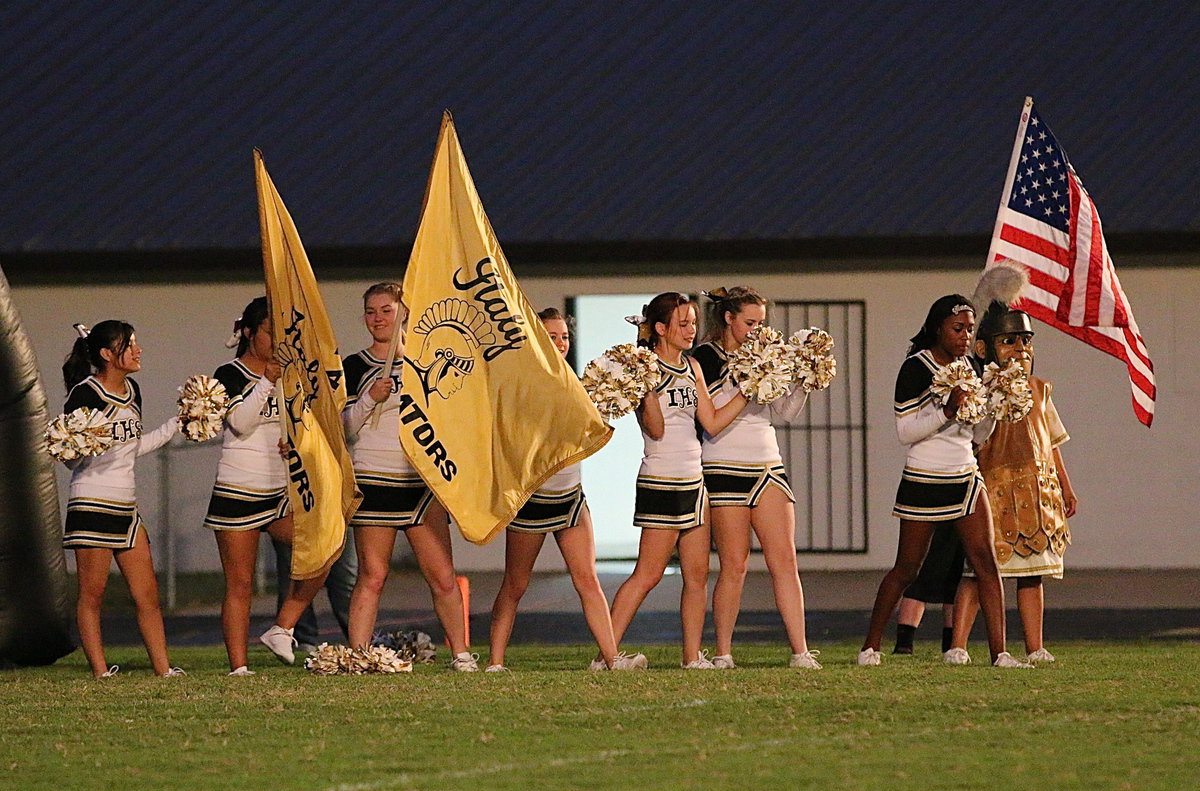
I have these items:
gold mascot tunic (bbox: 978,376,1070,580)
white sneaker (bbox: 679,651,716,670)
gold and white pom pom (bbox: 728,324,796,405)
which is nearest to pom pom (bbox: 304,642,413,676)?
white sneaker (bbox: 679,651,716,670)

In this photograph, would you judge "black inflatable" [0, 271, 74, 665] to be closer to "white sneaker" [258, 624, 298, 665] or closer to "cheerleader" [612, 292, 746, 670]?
"white sneaker" [258, 624, 298, 665]

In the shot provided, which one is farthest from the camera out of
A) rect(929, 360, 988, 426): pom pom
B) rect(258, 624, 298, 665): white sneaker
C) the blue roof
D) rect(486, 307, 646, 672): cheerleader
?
the blue roof

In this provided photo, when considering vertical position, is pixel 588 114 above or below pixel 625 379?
above

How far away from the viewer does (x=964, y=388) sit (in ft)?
28.7

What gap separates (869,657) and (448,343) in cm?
252

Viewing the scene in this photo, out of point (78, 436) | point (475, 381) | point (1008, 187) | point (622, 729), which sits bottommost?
point (622, 729)

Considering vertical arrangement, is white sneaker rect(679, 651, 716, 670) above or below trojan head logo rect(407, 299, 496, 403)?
below

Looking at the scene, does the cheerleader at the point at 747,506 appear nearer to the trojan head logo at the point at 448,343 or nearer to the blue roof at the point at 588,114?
the trojan head logo at the point at 448,343

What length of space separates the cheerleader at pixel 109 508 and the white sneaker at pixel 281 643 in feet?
1.70

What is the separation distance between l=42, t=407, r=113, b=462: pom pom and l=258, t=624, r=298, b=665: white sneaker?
1311 mm

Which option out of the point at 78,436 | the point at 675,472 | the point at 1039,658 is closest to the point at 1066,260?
the point at 1039,658

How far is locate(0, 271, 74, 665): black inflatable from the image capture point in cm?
935

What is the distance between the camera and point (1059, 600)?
1311cm

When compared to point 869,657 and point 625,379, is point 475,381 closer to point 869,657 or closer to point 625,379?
point 625,379
